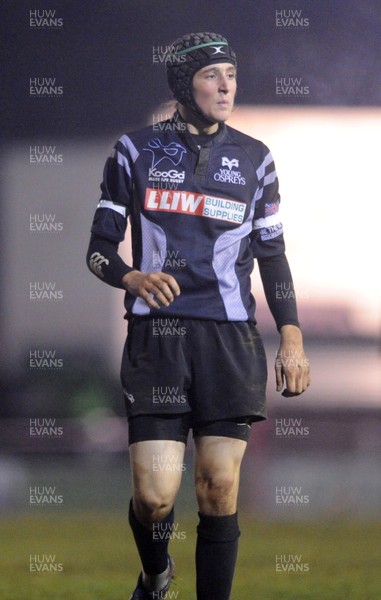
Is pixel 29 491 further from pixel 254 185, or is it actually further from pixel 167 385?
pixel 254 185

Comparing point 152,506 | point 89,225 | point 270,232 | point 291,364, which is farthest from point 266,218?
point 152,506

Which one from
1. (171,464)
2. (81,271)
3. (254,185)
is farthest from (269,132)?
(171,464)

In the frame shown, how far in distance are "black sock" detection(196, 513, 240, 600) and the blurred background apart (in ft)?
1.53

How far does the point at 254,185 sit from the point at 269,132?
35cm

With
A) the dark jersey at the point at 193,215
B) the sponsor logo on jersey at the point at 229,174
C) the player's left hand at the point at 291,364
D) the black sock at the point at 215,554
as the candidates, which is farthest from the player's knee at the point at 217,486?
the sponsor logo on jersey at the point at 229,174

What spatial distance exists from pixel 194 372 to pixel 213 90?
86 centimetres

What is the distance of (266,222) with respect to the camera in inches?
136

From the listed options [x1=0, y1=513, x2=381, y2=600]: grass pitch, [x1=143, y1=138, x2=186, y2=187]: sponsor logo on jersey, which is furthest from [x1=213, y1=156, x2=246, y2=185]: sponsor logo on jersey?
[x1=0, y1=513, x2=381, y2=600]: grass pitch

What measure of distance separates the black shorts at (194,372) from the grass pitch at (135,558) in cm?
57

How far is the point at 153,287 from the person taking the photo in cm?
321

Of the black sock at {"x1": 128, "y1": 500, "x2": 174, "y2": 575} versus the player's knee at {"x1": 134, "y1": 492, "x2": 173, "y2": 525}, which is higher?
the player's knee at {"x1": 134, "y1": 492, "x2": 173, "y2": 525}

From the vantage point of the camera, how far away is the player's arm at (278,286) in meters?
3.39

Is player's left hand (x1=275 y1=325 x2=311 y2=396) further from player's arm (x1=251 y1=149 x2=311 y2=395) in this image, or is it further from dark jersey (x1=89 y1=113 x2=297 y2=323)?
dark jersey (x1=89 y1=113 x2=297 y2=323)

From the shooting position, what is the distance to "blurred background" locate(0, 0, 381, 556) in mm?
3734
